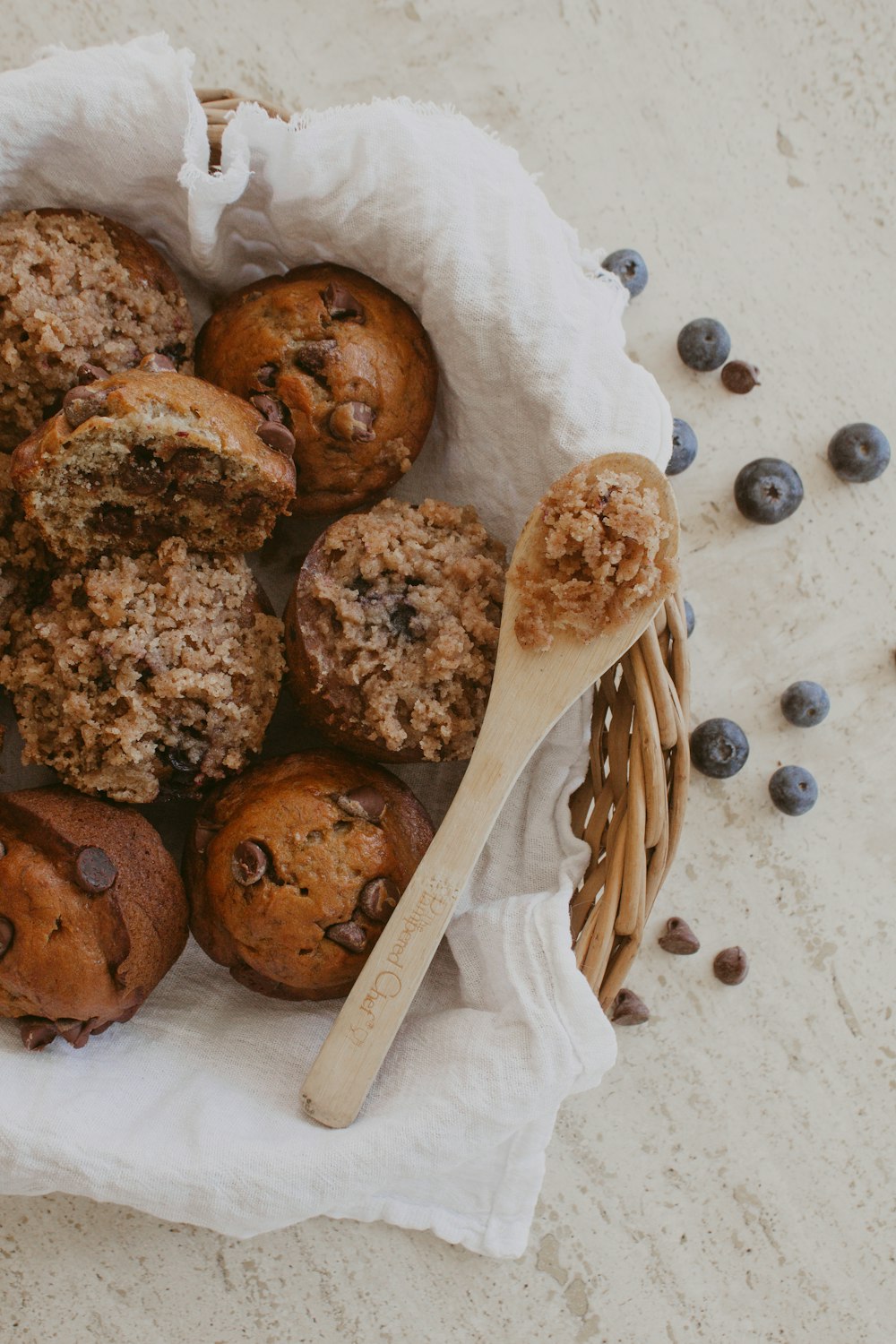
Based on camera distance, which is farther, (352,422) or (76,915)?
(352,422)

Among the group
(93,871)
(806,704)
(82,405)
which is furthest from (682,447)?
(93,871)

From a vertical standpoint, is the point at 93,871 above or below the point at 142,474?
below

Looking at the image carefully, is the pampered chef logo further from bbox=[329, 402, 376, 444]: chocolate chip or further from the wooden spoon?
bbox=[329, 402, 376, 444]: chocolate chip

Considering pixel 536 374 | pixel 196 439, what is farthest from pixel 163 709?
pixel 536 374

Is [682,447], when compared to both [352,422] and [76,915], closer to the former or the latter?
[352,422]

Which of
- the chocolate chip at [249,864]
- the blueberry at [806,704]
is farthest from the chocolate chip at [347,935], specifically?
the blueberry at [806,704]
